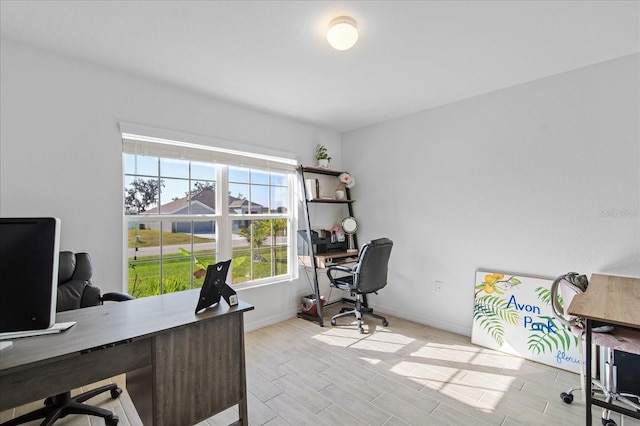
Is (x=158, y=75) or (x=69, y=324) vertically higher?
(x=158, y=75)

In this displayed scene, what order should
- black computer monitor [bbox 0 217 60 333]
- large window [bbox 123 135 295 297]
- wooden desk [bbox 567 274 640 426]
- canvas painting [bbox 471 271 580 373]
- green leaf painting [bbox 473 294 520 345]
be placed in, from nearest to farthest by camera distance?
black computer monitor [bbox 0 217 60 333] → wooden desk [bbox 567 274 640 426] → canvas painting [bbox 471 271 580 373] → large window [bbox 123 135 295 297] → green leaf painting [bbox 473 294 520 345]

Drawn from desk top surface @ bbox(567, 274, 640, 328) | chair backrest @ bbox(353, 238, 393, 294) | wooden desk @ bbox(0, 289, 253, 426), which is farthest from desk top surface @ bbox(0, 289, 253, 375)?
desk top surface @ bbox(567, 274, 640, 328)

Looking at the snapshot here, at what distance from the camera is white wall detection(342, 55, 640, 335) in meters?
2.34

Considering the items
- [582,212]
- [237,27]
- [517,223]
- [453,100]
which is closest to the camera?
[237,27]

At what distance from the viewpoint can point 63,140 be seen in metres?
2.23

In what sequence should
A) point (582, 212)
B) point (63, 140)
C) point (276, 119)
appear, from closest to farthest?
point (63, 140), point (582, 212), point (276, 119)

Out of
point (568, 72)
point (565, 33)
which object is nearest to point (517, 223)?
point (568, 72)

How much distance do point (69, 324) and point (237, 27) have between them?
6.38 feet

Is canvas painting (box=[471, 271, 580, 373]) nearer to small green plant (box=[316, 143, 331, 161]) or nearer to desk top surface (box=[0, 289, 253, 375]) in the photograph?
small green plant (box=[316, 143, 331, 161])

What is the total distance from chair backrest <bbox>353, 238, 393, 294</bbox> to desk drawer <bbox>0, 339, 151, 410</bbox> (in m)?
2.18

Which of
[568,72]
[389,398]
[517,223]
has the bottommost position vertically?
[389,398]

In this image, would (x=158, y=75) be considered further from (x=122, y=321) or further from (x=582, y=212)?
(x=582, y=212)

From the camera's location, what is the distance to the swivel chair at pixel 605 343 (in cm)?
169

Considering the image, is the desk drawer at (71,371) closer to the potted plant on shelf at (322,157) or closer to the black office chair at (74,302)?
the black office chair at (74,302)
